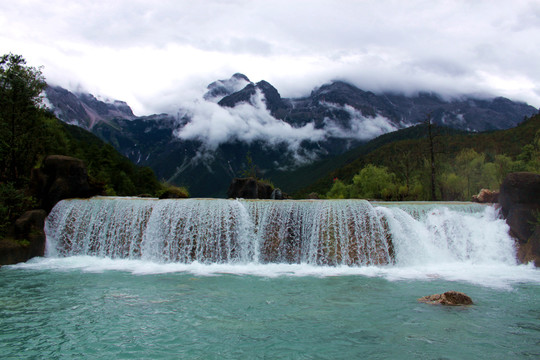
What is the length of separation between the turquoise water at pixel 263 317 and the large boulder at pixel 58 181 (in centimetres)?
751

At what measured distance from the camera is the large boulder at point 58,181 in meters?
21.3

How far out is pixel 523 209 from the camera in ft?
57.0

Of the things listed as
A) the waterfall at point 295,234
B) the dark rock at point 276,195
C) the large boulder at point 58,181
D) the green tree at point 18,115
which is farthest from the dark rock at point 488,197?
the green tree at point 18,115

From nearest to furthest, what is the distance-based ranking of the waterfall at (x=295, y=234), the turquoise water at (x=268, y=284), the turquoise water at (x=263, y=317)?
the turquoise water at (x=263, y=317)
the turquoise water at (x=268, y=284)
the waterfall at (x=295, y=234)

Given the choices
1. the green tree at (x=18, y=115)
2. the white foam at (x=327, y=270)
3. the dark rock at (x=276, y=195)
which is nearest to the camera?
the white foam at (x=327, y=270)

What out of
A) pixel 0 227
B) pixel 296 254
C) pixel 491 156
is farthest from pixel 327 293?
pixel 491 156

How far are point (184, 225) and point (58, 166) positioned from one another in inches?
371

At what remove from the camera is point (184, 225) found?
60.2 feet

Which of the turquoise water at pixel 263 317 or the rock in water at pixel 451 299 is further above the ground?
the rock in water at pixel 451 299

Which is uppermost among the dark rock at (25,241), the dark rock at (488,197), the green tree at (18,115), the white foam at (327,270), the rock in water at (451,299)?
the green tree at (18,115)

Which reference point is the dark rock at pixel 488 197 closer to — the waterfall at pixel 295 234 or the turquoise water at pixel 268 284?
the waterfall at pixel 295 234

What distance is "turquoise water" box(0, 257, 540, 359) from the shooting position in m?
7.26

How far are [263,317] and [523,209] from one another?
47.7 feet

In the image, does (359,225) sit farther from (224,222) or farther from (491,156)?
(491,156)
